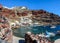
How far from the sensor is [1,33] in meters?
6.59

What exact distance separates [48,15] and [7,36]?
66.5 meters

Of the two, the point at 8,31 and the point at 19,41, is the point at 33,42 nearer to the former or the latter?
the point at 8,31

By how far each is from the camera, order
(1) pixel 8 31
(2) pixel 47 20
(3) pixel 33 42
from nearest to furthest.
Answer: (3) pixel 33 42, (1) pixel 8 31, (2) pixel 47 20

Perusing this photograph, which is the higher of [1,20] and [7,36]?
[1,20]

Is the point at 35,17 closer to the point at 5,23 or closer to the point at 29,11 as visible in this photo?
the point at 29,11

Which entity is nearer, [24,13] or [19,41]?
[19,41]

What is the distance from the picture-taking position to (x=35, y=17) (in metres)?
68.8

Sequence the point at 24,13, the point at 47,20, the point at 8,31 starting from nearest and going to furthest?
the point at 8,31, the point at 24,13, the point at 47,20

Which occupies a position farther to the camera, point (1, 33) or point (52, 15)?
point (52, 15)

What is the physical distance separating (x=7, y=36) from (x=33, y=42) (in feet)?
2.91

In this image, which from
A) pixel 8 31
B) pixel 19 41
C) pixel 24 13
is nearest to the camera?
pixel 8 31

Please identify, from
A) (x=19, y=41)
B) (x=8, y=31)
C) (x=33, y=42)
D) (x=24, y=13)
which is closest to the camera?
(x=33, y=42)

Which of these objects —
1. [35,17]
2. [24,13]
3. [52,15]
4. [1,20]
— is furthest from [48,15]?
[1,20]

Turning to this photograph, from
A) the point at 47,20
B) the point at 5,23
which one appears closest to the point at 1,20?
the point at 5,23
